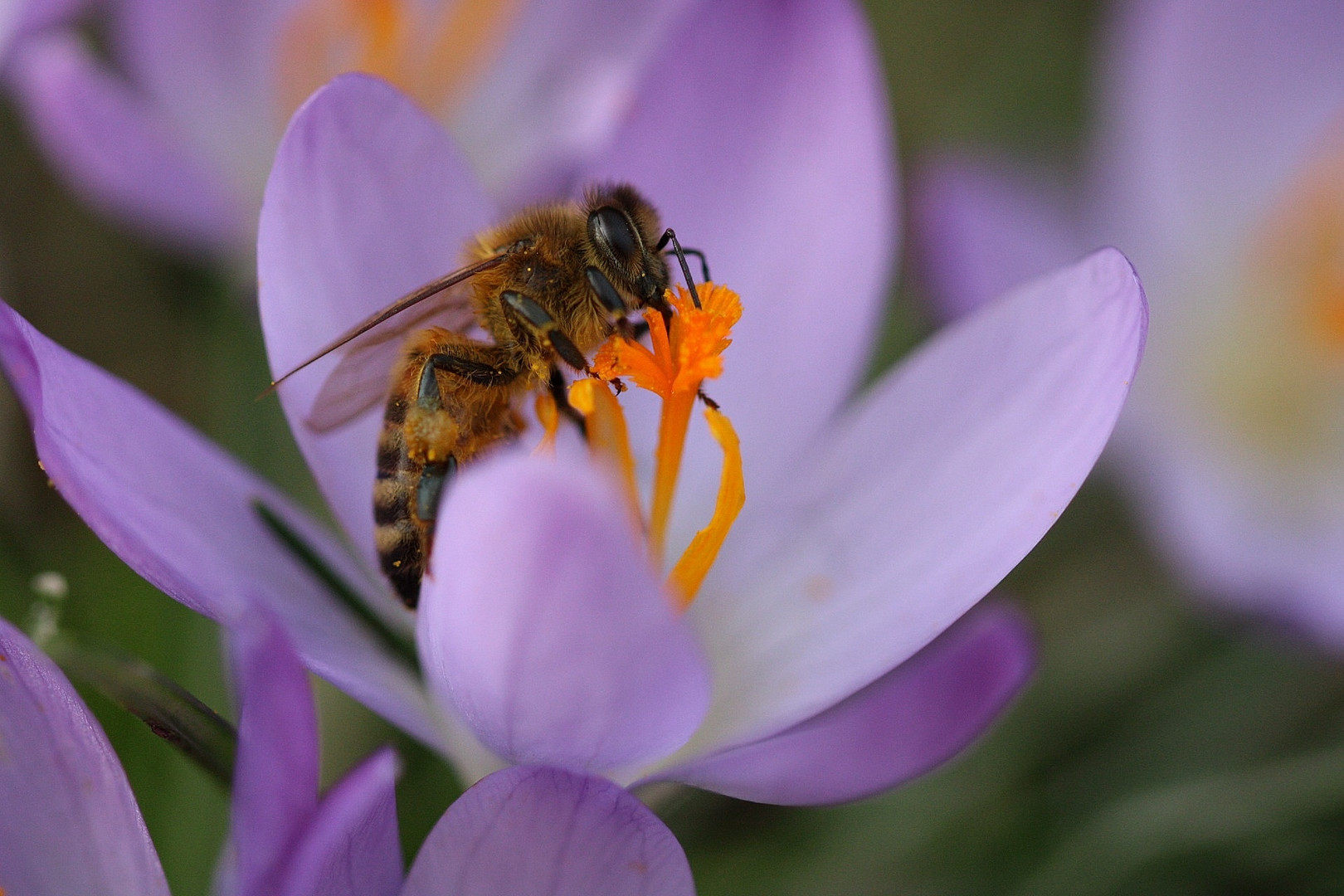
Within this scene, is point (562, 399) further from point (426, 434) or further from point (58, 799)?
point (58, 799)

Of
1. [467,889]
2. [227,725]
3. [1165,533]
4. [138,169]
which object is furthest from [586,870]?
[1165,533]

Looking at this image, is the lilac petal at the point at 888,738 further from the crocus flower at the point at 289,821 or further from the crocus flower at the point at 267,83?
the crocus flower at the point at 267,83

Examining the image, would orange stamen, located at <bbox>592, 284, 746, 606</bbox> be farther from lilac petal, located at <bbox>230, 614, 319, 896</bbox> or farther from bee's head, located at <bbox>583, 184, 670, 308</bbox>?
lilac petal, located at <bbox>230, 614, 319, 896</bbox>

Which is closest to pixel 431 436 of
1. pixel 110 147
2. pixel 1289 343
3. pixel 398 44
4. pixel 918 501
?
pixel 918 501

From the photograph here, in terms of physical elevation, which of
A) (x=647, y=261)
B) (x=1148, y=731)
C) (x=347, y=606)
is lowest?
(x=1148, y=731)

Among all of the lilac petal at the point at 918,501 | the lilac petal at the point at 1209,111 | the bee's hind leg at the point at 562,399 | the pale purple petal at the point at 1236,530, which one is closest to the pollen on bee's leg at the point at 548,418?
the bee's hind leg at the point at 562,399

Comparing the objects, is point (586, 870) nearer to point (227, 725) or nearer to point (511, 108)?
point (227, 725)

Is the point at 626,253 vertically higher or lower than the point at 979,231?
higher
